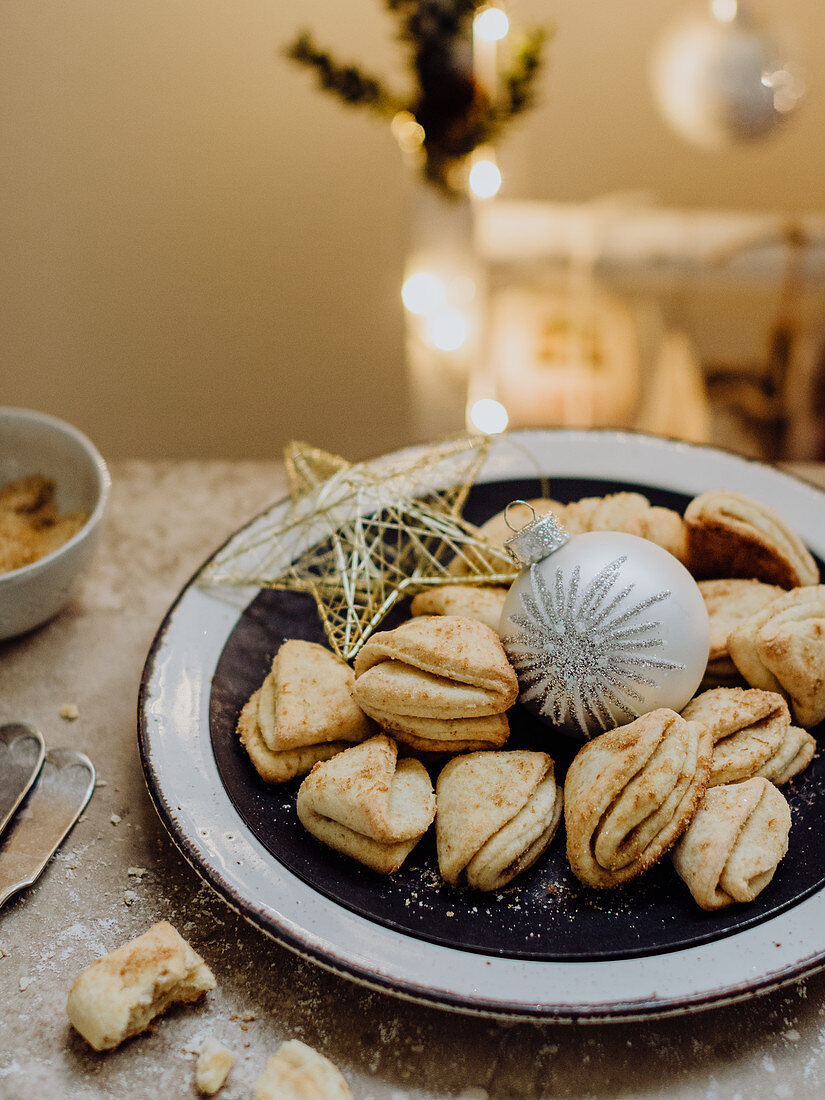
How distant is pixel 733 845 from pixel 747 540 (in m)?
0.31

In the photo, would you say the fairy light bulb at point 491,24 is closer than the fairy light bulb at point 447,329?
Yes

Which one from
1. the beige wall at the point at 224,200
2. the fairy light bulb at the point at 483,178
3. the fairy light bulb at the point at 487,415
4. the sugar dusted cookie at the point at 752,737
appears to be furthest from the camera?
the beige wall at the point at 224,200

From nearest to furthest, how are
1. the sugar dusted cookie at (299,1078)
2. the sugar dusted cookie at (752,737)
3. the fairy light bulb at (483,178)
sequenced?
the sugar dusted cookie at (299,1078), the sugar dusted cookie at (752,737), the fairy light bulb at (483,178)

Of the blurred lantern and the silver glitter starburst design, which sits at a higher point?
the blurred lantern

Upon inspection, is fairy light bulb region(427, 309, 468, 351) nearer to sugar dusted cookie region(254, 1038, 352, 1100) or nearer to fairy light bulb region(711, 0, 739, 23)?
fairy light bulb region(711, 0, 739, 23)

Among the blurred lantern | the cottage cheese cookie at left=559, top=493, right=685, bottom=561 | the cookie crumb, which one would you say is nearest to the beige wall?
the blurred lantern

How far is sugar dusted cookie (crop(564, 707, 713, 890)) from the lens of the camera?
2.12 ft

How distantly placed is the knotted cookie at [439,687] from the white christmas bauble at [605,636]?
0.04 m

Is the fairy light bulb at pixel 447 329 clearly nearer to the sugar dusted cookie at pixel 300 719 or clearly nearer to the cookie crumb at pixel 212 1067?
the sugar dusted cookie at pixel 300 719

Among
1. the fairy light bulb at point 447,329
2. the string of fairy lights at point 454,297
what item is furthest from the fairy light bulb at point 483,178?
the fairy light bulb at point 447,329

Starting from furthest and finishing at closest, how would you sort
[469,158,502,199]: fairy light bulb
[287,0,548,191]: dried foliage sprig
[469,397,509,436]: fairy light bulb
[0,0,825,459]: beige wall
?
[0,0,825,459]: beige wall < [469,397,509,436]: fairy light bulb < [469,158,502,199]: fairy light bulb < [287,0,548,191]: dried foliage sprig

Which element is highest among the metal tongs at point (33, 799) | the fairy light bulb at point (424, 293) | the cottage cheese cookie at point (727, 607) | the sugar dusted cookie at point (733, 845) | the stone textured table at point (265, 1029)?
the fairy light bulb at point (424, 293)

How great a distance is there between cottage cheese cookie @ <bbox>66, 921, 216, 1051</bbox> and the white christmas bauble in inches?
12.7

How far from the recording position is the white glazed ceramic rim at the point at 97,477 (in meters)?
0.86
